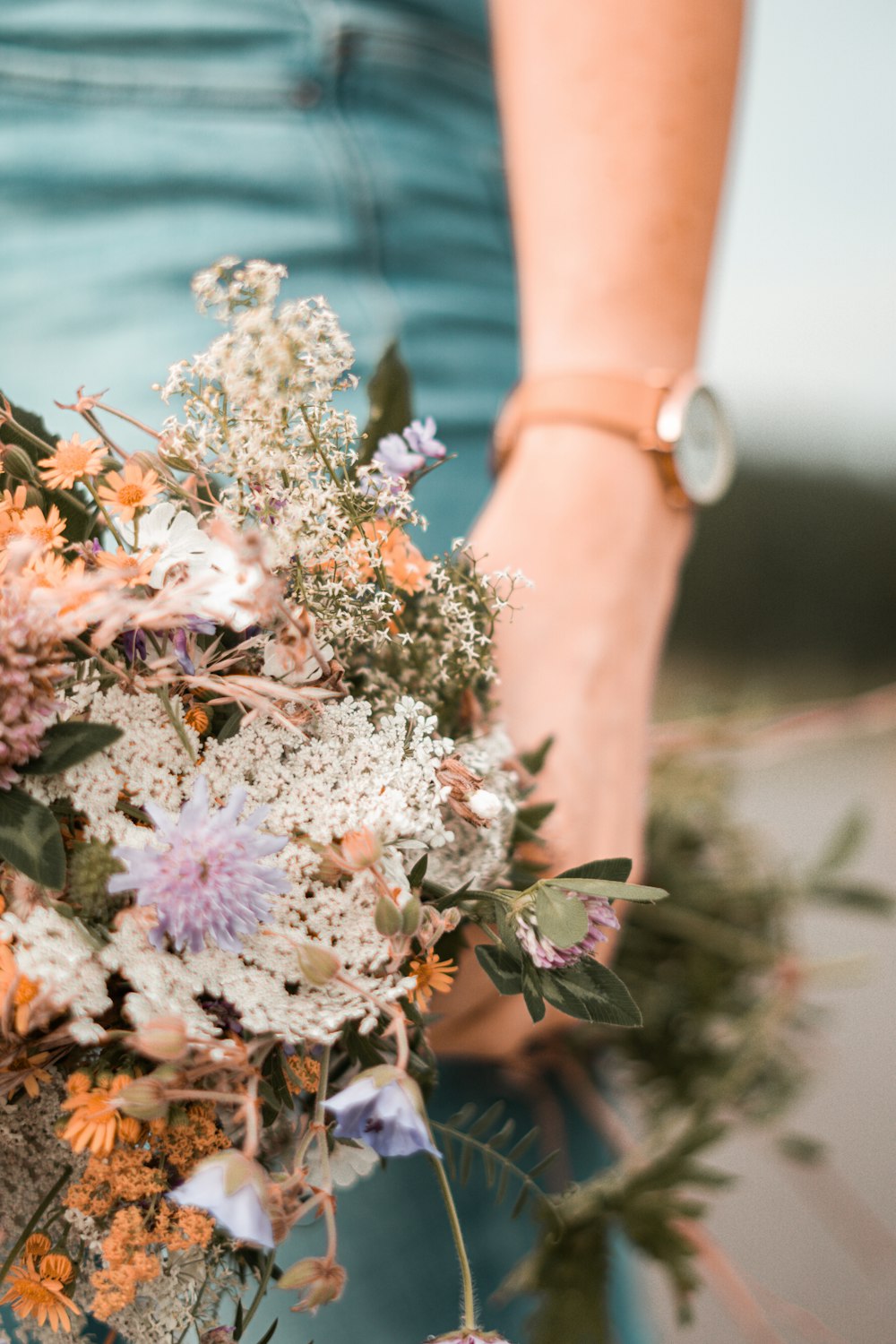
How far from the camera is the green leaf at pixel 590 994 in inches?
14.5

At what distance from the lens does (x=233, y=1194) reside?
298 mm

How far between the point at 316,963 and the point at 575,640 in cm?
35

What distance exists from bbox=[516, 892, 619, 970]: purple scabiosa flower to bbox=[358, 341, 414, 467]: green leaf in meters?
0.24

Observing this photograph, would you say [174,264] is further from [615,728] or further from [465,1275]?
[465,1275]

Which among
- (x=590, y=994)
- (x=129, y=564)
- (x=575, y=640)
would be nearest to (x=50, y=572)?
(x=129, y=564)

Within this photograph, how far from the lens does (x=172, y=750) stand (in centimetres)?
36

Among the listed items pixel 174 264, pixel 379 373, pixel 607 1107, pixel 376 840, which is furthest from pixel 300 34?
pixel 607 1107

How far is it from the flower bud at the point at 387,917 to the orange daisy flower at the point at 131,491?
0.16 metres

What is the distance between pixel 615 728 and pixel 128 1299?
0.41 metres

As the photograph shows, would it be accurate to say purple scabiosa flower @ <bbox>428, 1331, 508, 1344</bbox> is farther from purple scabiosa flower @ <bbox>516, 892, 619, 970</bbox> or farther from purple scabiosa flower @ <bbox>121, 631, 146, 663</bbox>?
purple scabiosa flower @ <bbox>121, 631, 146, 663</bbox>

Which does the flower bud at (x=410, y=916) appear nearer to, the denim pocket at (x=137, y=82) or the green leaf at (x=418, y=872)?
the green leaf at (x=418, y=872)

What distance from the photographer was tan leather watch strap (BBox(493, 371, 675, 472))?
27.0 inches

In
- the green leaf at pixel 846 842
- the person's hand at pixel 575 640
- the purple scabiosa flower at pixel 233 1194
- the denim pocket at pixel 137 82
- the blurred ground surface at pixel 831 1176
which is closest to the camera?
the purple scabiosa flower at pixel 233 1194

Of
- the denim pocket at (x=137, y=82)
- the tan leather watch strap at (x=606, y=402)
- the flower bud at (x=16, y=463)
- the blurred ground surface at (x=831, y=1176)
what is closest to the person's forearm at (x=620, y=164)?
the tan leather watch strap at (x=606, y=402)
